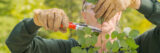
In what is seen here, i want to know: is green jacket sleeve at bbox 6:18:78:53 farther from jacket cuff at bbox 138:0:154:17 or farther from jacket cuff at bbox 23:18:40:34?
jacket cuff at bbox 138:0:154:17

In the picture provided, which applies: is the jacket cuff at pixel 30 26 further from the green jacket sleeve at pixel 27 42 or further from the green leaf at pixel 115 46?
the green leaf at pixel 115 46

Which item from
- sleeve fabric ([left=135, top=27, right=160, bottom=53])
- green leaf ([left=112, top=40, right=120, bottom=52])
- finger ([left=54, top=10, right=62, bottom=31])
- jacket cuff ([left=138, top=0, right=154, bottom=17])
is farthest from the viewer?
sleeve fabric ([left=135, top=27, right=160, bottom=53])

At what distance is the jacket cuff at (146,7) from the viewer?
5.27 ft

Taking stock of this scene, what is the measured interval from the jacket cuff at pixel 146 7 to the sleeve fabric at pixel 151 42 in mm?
374

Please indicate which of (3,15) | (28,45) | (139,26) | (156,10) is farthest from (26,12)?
(156,10)

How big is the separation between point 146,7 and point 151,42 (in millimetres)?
510

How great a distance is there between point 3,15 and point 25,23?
13.4 ft

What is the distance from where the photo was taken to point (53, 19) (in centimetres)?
147

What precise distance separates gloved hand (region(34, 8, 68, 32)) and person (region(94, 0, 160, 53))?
18cm

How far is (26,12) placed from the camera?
5.81 meters

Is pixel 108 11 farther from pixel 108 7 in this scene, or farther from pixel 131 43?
pixel 131 43

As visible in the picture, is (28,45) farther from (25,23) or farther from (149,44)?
(149,44)

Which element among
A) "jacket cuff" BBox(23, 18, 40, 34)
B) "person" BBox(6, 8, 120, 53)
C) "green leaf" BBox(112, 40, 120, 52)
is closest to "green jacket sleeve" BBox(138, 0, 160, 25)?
"person" BBox(6, 8, 120, 53)

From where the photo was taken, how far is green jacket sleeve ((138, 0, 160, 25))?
1.61 metres
